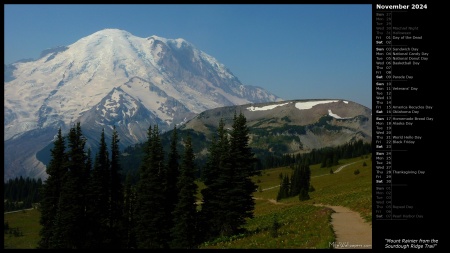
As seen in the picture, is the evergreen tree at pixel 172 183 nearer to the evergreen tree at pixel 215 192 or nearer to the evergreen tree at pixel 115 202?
the evergreen tree at pixel 215 192

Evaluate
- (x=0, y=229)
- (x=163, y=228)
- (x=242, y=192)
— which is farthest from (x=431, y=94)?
(x=163, y=228)

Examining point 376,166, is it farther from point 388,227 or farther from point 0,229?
point 0,229

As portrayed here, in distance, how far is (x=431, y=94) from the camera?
51.9 feet

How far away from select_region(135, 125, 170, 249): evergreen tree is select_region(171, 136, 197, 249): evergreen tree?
17.0 feet

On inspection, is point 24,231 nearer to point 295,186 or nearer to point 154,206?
point 295,186

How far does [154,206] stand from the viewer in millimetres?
50562

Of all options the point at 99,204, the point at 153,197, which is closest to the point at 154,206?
the point at 153,197

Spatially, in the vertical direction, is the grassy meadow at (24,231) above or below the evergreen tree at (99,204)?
below

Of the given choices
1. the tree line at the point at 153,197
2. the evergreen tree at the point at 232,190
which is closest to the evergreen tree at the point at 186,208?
the tree line at the point at 153,197

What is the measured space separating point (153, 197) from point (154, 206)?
4.10ft

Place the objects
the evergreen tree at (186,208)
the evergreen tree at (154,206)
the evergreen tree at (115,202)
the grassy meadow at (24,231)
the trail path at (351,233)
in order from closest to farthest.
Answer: the trail path at (351,233) < the evergreen tree at (186,208) < the evergreen tree at (154,206) < the evergreen tree at (115,202) < the grassy meadow at (24,231)

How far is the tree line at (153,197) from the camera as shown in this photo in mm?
42281

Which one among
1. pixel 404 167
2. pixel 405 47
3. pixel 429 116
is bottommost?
pixel 404 167
